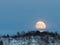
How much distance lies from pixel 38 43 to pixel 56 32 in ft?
5.34

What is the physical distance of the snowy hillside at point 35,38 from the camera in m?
72.2

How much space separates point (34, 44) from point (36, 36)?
2.14 feet

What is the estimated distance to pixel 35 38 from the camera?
7244 cm

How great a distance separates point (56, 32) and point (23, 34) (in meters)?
2.48

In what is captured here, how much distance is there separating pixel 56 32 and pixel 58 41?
2.28ft

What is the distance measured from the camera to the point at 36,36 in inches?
2849

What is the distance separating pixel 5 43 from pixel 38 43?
252cm

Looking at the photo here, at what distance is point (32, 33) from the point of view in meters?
72.2

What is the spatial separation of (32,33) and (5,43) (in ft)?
7.44

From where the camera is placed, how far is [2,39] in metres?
72.9

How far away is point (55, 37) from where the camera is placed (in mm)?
72188

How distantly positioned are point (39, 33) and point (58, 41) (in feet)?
5.12

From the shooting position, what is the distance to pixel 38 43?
72562 mm

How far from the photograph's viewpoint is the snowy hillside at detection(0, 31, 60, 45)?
237 ft
